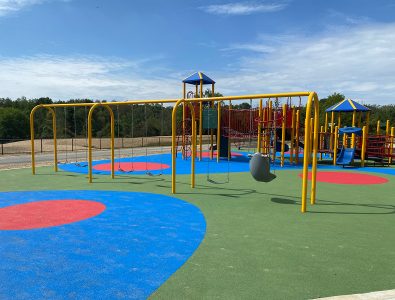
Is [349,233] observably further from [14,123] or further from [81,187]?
[14,123]

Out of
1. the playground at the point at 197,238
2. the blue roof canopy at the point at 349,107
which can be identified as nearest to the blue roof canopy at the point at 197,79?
the blue roof canopy at the point at 349,107

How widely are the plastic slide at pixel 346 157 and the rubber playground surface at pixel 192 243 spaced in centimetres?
622

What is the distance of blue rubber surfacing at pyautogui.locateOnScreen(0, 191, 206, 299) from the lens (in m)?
3.43

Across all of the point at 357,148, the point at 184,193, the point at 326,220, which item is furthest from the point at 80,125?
the point at 326,220

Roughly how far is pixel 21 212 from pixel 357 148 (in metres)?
15.6

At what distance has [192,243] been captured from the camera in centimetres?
477

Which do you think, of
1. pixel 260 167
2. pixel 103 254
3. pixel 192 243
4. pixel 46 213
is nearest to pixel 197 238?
pixel 192 243

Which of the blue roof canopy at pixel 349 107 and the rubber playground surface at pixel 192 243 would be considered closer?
the rubber playground surface at pixel 192 243

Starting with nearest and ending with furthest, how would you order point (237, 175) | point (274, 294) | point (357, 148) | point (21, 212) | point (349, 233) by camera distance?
point (274, 294), point (349, 233), point (21, 212), point (237, 175), point (357, 148)

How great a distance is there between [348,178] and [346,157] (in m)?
4.43

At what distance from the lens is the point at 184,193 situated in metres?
8.38

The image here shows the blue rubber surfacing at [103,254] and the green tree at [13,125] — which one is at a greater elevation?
the green tree at [13,125]

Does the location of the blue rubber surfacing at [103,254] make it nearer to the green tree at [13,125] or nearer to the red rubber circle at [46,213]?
the red rubber circle at [46,213]

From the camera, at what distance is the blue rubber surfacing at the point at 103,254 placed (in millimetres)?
3430
